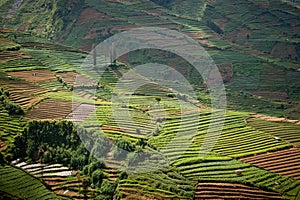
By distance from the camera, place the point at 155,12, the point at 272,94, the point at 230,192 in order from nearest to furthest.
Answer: the point at 230,192 → the point at 272,94 → the point at 155,12

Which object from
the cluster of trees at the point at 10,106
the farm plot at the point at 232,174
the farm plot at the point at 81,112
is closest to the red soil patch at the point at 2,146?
the cluster of trees at the point at 10,106

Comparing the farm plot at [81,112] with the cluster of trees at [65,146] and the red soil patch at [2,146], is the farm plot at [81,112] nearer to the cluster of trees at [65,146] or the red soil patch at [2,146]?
the cluster of trees at [65,146]

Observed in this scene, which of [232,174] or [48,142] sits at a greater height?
[232,174]

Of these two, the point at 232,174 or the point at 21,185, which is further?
the point at 21,185

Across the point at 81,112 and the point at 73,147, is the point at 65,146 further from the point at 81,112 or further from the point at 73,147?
the point at 81,112

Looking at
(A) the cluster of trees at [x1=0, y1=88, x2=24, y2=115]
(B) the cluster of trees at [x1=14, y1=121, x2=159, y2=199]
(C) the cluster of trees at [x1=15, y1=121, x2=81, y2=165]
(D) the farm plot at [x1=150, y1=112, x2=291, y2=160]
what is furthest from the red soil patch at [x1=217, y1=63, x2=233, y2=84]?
(A) the cluster of trees at [x1=0, y1=88, x2=24, y2=115]

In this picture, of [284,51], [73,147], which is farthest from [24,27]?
[73,147]
